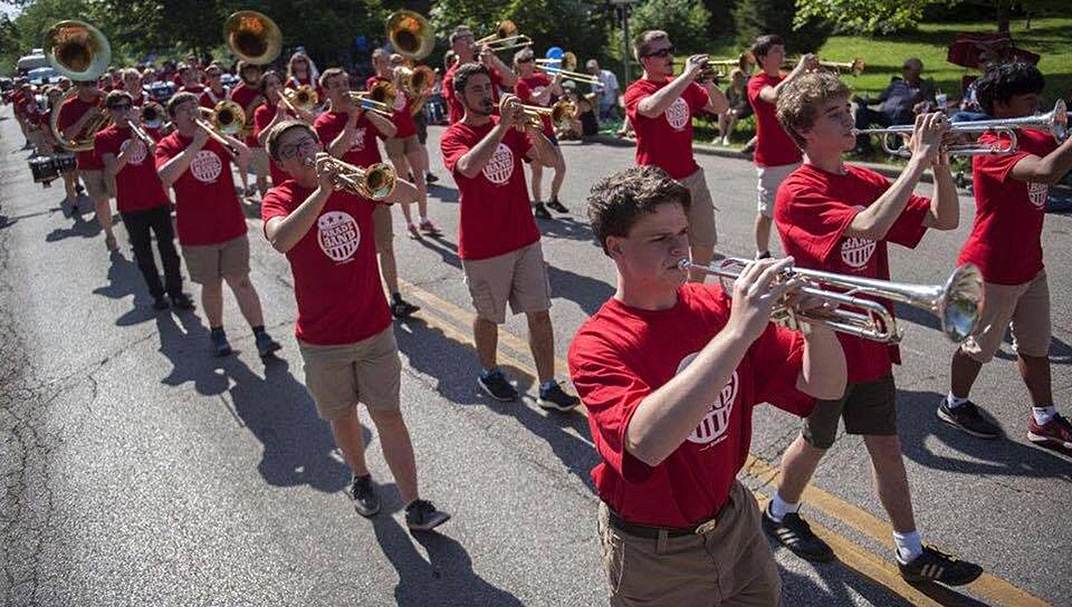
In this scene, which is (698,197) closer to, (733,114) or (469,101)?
(469,101)

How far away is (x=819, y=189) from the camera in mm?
3379

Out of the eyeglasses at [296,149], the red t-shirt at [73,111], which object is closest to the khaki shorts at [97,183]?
the red t-shirt at [73,111]

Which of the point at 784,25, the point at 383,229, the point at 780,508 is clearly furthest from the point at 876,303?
the point at 784,25

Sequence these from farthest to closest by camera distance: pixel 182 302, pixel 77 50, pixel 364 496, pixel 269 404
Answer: pixel 77 50, pixel 182 302, pixel 269 404, pixel 364 496

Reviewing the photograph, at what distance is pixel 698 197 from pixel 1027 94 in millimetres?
2696

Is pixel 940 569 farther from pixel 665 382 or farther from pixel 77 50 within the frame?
pixel 77 50

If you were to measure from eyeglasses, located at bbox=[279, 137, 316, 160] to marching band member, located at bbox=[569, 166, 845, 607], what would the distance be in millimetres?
2168

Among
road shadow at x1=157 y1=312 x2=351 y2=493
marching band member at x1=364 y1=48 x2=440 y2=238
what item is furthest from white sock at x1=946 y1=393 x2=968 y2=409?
marching band member at x1=364 y1=48 x2=440 y2=238

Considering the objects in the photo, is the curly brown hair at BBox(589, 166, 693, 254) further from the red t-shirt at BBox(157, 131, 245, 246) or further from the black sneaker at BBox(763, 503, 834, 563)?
the red t-shirt at BBox(157, 131, 245, 246)

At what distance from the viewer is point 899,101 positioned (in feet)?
39.6

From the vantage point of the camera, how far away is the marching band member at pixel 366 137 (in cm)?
682

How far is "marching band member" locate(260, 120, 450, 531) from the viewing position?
4059 mm

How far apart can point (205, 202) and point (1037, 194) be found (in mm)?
5947

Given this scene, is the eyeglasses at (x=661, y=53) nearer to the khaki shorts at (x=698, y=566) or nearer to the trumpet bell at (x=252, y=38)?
the khaki shorts at (x=698, y=566)
